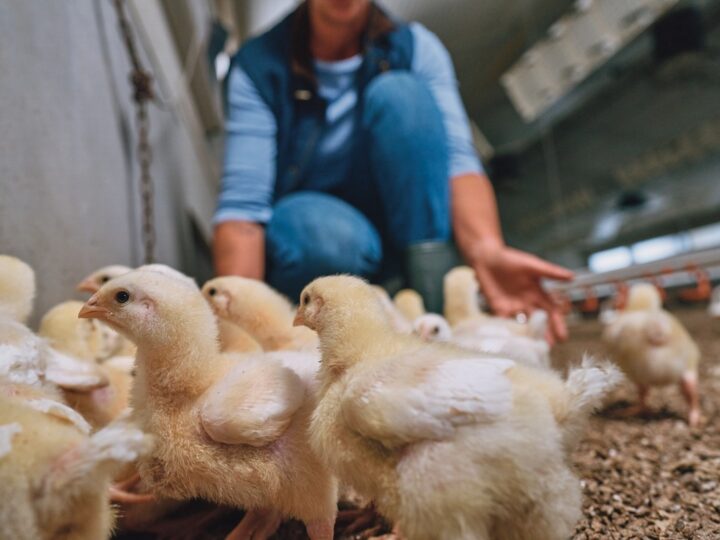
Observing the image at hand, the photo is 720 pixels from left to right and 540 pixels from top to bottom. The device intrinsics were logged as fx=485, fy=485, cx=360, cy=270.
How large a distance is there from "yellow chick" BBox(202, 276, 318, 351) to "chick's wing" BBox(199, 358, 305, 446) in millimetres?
329

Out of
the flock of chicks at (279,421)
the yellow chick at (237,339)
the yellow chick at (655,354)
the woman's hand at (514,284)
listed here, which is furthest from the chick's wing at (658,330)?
the yellow chick at (237,339)

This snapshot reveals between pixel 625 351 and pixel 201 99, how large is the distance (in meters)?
3.74

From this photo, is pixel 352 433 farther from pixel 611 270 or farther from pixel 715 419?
pixel 611 270

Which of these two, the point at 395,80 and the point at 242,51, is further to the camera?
the point at 242,51

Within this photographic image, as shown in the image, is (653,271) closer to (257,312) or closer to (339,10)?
(339,10)

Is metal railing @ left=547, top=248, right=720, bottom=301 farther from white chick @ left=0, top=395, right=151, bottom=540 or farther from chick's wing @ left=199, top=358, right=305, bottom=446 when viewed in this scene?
white chick @ left=0, top=395, right=151, bottom=540

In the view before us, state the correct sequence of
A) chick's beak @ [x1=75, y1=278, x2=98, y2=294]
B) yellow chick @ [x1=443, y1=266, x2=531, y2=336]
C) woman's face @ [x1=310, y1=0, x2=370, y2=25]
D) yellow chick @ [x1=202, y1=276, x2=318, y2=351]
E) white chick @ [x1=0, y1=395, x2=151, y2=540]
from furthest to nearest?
woman's face @ [x1=310, y1=0, x2=370, y2=25]
yellow chick @ [x1=443, y1=266, x2=531, y2=336]
chick's beak @ [x1=75, y1=278, x2=98, y2=294]
yellow chick @ [x1=202, y1=276, x2=318, y2=351]
white chick @ [x1=0, y1=395, x2=151, y2=540]

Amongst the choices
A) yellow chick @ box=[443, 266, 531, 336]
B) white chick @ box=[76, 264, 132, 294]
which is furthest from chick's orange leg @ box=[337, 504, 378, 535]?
yellow chick @ box=[443, 266, 531, 336]

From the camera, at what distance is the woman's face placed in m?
2.16

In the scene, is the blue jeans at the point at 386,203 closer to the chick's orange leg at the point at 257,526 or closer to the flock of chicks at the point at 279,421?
the flock of chicks at the point at 279,421

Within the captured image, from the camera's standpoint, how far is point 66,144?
4.39ft

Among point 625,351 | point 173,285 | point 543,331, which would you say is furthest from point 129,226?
point 625,351

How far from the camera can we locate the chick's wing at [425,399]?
575 millimetres

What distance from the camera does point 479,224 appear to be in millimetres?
2088
